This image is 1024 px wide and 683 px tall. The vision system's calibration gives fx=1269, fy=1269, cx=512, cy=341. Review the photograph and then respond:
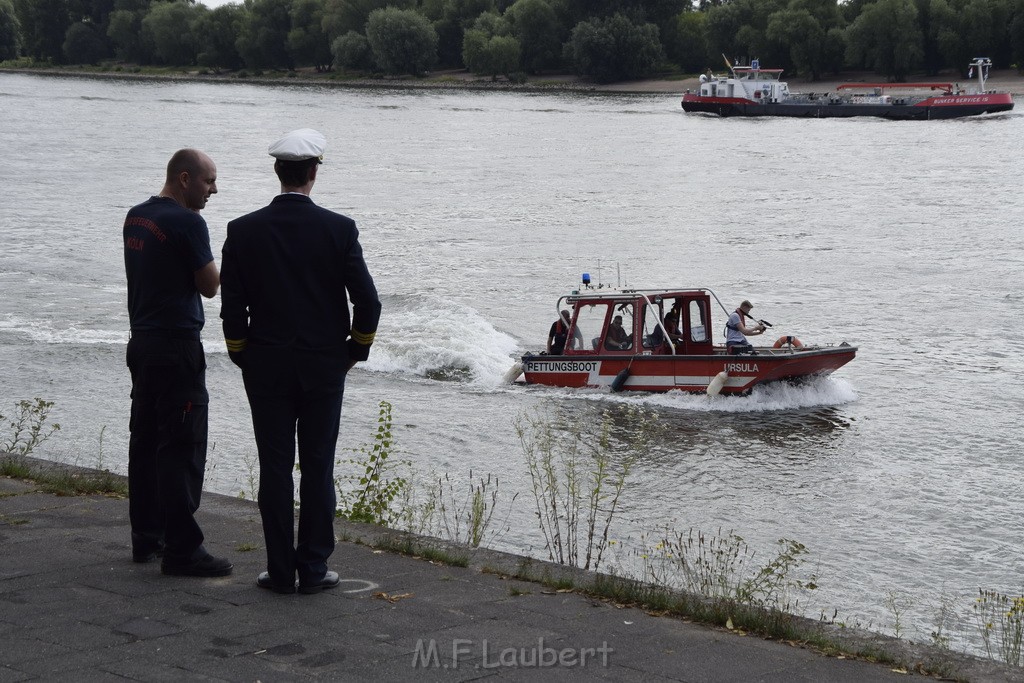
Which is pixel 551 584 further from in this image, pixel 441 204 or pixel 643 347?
pixel 441 204

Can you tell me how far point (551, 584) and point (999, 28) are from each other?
112616mm

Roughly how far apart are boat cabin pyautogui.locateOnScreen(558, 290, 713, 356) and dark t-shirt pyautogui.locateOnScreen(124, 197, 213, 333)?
47.2 ft

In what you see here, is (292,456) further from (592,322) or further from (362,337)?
(592,322)

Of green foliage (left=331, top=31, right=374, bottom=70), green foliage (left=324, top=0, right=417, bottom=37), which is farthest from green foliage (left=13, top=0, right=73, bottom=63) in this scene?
green foliage (left=331, top=31, right=374, bottom=70)

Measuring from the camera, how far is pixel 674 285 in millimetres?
31500

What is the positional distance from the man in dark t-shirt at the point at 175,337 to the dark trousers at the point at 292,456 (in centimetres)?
44

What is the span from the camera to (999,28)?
4242 inches

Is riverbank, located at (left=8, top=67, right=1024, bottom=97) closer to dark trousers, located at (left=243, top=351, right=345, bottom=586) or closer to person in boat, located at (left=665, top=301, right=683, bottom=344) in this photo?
person in boat, located at (left=665, top=301, right=683, bottom=344)

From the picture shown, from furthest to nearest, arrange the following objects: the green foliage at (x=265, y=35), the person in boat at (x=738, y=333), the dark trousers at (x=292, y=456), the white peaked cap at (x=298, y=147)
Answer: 1. the green foliage at (x=265, y=35)
2. the person in boat at (x=738, y=333)
3. the dark trousers at (x=292, y=456)
4. the white peaked cap at (x=298, y=147)

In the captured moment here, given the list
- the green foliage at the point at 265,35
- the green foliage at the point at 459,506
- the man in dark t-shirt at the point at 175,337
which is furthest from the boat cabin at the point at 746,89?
the man in dark t-shirt at the point at 175,337

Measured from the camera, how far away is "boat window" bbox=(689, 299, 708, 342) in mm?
20981

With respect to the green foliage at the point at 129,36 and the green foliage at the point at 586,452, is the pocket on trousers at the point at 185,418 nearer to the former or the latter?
the green foliage at the point at 586,452

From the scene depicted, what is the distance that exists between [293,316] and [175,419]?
910 mm

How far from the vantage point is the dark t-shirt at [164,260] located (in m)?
6.27
